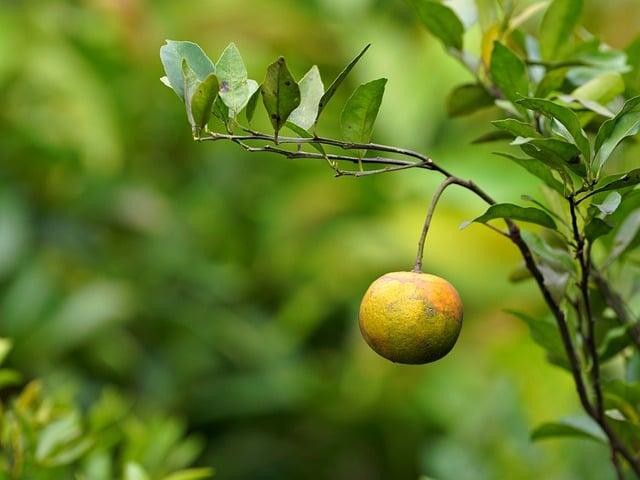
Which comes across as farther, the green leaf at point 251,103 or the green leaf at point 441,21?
the green leaf at point 441,21

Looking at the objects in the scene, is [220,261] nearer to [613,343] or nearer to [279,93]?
[613,343]

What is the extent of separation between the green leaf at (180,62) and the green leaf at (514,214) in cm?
15

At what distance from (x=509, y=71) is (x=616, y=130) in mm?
126

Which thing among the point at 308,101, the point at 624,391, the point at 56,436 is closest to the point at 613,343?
the point at 624,391

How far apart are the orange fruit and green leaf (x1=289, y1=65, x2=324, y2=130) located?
89 mm

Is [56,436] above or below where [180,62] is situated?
below

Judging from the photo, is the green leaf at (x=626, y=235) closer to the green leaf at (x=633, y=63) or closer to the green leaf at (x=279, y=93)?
the green leaf at (x=633, y=63)

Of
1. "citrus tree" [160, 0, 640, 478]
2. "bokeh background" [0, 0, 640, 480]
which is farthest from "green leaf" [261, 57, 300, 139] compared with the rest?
"bokeh background" [0, 0, 640, 480]

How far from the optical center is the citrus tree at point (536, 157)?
0.47 meters

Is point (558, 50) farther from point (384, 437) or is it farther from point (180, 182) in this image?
point (180, 182)

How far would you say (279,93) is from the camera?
474mm

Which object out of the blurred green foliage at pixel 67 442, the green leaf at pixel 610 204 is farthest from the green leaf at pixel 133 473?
the green leaf at pixel 610 204

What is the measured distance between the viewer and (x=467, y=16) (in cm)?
70

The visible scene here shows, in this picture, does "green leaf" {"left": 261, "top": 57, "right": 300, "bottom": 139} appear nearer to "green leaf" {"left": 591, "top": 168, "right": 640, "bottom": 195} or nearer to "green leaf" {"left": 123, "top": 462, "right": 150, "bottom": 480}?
"green leaf" {"left": 591, "top": 168, "right": 640, "bottom": 195}
